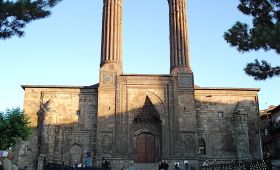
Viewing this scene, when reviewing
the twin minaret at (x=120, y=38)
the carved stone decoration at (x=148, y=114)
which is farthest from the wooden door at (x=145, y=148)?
the twin minaret at (x=120, y=38)

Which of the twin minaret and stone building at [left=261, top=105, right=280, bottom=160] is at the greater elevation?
the twin minaret

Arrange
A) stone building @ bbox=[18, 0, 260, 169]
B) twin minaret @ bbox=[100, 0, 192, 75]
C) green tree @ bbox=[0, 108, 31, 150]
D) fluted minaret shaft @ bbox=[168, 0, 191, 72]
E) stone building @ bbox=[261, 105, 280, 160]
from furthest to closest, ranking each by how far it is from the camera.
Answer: stone building @ bbox=[261, 105, 280, 160], fluted minaret shaft @ bbox=[168, 0, 191, 72], twin minaret @ bbox=[100, 0, 192, 75], stone building @ bbox=[18, 0, 260, 169], green tree @ bbox=[0, 108, 31, 150]

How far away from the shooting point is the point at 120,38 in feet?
95.6

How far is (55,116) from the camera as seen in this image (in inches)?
1066

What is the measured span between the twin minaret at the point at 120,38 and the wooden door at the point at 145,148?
5231 mm

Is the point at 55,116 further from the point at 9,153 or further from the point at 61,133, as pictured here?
the point at 9,153

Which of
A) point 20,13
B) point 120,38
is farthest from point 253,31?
point 120,38

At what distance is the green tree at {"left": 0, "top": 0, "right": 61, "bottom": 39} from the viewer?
525 inches

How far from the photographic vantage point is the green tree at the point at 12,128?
24.6 m

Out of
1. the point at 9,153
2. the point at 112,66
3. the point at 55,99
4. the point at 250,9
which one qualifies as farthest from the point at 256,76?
the point at 55,99

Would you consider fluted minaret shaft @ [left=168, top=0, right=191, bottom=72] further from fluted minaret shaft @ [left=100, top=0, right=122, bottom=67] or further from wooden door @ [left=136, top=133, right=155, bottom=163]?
wooden door @ [left=136, top=133, right=155, bottom=163]

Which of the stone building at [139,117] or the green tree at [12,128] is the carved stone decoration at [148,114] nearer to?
the stone building at [139,117]

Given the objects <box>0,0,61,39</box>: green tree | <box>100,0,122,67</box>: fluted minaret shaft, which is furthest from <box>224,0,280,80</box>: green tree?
<box>100,0,122,67</box>: fluted minaret shaft

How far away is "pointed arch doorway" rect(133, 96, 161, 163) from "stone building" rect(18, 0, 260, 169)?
7 cm
